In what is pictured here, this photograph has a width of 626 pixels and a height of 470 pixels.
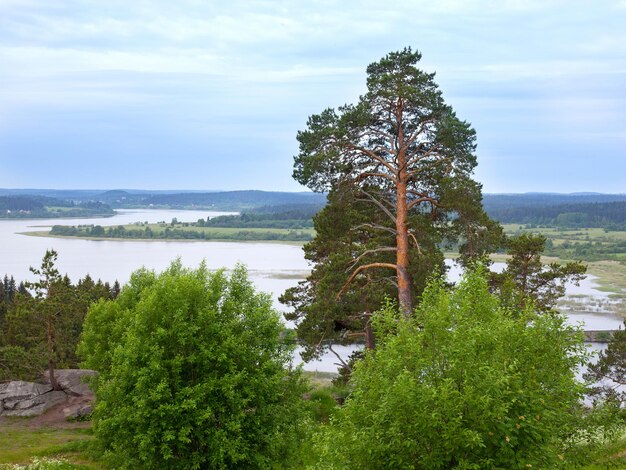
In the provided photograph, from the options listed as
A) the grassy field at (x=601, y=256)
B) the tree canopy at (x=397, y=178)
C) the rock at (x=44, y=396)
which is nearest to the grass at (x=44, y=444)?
the rock at (x=44, y=396)

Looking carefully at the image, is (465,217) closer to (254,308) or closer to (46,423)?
(254,308)

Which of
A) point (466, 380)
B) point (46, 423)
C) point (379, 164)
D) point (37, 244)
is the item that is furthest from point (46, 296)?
point (37, 244)

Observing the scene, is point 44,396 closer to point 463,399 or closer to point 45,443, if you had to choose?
point 45,443

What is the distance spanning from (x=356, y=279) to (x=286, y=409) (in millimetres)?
11435

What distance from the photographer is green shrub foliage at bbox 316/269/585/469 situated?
11.3 m

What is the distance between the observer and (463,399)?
11.4 m

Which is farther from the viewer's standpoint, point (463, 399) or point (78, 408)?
point (78, 408)

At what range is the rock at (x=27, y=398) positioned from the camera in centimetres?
3622

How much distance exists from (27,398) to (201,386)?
79.2 ft

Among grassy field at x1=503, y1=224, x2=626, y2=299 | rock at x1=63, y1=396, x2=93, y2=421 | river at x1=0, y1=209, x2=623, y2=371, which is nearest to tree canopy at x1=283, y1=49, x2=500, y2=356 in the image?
rock at x1=63, y1=396, x2=93, y2=421

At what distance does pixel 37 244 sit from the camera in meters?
189

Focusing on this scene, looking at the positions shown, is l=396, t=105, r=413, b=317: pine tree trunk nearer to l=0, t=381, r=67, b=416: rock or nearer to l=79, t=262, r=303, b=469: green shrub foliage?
l=79, t=262, r=303, b=469: green shrub foliage

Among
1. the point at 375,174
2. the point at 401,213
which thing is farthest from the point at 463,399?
the point at 375,174

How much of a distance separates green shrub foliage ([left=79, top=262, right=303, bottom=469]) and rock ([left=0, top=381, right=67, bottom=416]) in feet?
58.5
